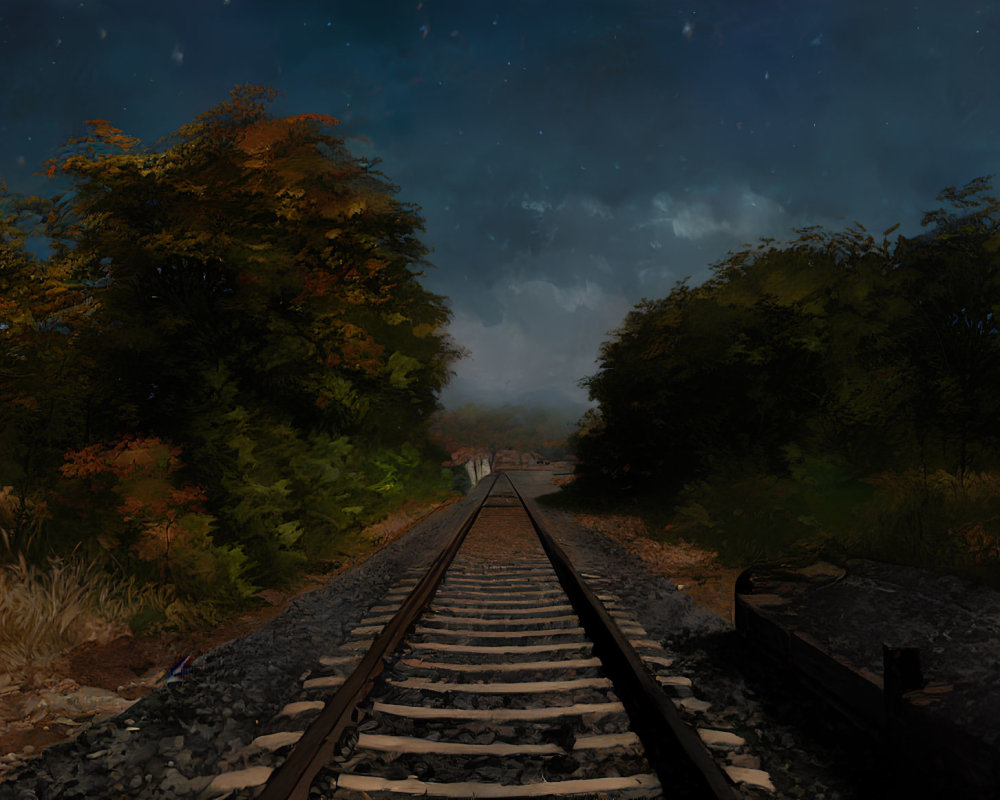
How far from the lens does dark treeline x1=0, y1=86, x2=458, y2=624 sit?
606cm

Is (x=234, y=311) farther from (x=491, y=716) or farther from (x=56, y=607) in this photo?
(x=491, y=716)

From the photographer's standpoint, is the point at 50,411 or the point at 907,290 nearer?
the point at 50,411

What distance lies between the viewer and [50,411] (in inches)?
241

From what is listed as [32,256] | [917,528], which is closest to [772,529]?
[917,528]

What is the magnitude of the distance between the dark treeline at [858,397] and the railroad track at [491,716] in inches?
164

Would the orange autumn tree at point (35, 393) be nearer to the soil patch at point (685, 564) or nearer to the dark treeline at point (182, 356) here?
the dark treeline at point (182, 356)

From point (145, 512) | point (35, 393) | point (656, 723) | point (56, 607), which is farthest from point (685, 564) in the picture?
point (35, 393)

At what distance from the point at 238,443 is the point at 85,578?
2055 mm

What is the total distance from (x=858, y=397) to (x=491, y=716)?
693 cm

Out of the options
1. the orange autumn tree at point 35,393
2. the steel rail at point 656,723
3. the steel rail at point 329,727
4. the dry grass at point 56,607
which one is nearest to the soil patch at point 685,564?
the steel rail at point 656,723

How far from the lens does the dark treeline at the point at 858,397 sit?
6715 mm

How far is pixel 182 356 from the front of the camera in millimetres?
6824

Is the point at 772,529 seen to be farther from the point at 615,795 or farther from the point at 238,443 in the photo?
the point at 238,443

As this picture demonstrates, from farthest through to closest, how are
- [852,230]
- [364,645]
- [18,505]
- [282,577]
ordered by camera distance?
[852,230] → [282,577] → [18,505] → [364,645]
